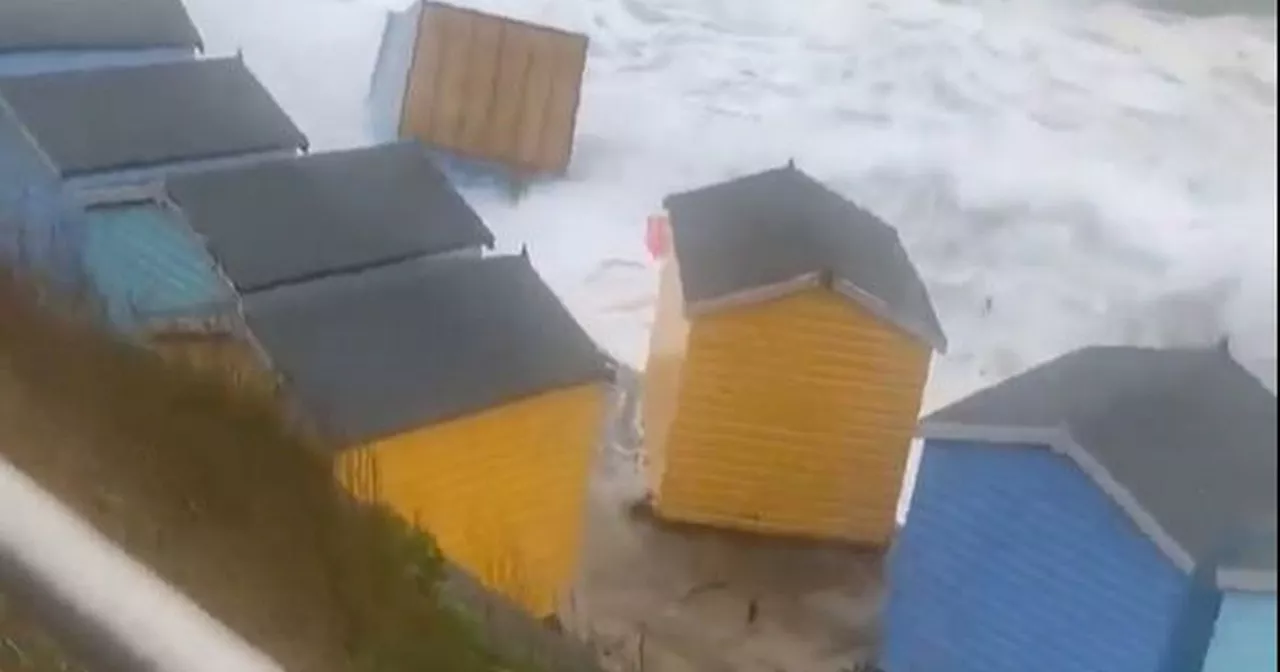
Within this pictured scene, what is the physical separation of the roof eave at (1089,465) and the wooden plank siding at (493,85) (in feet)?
1.84

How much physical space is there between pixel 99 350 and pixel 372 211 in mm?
216

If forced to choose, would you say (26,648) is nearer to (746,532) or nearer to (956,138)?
(746,532)

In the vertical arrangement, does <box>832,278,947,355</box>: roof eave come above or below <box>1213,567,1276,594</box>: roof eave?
below

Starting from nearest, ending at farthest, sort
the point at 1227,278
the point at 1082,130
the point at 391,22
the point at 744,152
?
the point at 1227,278 < the point at 1082,130 < the point at 744,152 < the point at 391,22

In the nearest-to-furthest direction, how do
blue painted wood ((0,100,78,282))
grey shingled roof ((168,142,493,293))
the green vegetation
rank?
1. the green vegetation
2. grey shingled roof ((168,142,493,293))
3. blue painted wood ((0,100,78,282))

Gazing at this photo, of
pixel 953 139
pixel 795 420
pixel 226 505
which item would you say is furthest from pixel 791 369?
pixel 226 505

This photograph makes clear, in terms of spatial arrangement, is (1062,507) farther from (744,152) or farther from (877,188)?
(744,152)

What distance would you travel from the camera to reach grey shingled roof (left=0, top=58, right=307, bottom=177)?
1.56m

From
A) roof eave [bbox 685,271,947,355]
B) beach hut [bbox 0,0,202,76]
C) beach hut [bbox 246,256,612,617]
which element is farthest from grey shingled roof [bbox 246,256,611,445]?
beach hut [bbox 0,0,202,76]

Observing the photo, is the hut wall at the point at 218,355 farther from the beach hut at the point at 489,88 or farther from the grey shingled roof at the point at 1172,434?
the grey shingled roof at the point at 1172,434

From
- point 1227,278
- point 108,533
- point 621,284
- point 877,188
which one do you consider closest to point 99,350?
point 108,533

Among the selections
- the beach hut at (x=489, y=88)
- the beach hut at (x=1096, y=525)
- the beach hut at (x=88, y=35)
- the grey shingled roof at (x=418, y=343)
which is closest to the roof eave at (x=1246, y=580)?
the beach hut at (x=1096, y=525)

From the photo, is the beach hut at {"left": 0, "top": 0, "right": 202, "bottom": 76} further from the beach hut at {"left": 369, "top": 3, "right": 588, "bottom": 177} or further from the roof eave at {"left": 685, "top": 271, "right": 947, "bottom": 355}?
the roof eave at {"left": 685, "top": 271, "right": 947, "bottom": 355}

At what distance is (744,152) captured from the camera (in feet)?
5.40
